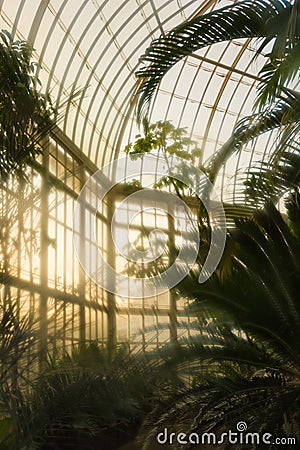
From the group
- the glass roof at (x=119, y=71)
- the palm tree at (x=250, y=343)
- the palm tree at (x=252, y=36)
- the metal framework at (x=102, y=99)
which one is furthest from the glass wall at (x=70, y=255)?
the palm tree at (x=252, y=36)

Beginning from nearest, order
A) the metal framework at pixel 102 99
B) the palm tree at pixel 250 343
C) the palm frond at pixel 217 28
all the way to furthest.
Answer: the palm frond at pixel 217 28 → the palm tree at pixel 250 343 → the metal framework at pixel 102 99

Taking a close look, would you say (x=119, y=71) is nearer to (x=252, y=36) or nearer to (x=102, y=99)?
(x=102, y=99)

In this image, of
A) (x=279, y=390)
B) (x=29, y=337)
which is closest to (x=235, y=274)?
(x=279, y=390)

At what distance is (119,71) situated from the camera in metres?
17.2

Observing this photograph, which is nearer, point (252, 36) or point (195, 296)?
point (252, 36)

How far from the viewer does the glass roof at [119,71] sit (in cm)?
1343

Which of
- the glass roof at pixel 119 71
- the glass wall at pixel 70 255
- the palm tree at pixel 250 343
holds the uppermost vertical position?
the glass roof at pixel 119 71

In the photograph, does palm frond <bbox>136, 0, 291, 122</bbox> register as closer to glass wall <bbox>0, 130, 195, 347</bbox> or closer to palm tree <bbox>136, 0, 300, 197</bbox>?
palm tree <bbox>136, 0, 300, 197</bbox>

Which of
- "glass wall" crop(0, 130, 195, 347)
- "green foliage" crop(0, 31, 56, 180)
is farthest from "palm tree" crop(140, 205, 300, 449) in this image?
"green foliage" crop(0, 31, 56, 180)

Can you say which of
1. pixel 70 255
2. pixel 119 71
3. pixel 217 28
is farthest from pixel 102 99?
→ pixel 217 28

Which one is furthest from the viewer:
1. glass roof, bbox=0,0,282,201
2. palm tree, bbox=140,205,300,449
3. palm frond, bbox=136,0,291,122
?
glass roof, bbox=0,0,282,201

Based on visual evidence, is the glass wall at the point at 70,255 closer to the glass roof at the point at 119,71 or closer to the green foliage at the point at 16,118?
the green foliage at the point at 16,118

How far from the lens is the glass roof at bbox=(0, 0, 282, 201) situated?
529 inches

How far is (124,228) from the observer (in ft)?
60.5
